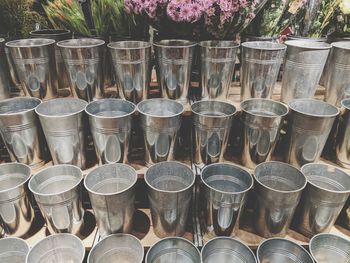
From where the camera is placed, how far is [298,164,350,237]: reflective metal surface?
1.22m

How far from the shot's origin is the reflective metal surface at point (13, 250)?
123 centimetres

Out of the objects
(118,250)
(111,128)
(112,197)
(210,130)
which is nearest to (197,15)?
(210,130)

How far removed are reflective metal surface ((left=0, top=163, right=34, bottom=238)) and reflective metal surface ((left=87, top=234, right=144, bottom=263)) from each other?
34 cm

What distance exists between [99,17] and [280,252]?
1.34 metres

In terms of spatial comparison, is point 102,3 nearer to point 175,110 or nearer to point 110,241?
point 175,110

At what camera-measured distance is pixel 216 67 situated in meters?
1.35

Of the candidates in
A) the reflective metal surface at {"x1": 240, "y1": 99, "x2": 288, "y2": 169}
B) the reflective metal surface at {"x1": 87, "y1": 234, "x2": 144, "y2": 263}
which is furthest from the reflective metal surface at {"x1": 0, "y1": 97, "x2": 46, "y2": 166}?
the reflective metal surface at {"x1": 240, "y1": 99, "x2": 288, "y2": 169}

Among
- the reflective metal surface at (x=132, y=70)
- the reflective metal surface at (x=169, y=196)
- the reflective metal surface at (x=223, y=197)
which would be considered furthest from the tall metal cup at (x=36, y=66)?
the reflective metal surface at (x=223, y=197)

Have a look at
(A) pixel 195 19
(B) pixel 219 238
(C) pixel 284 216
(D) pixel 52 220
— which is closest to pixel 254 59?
(A) pixel 195 19

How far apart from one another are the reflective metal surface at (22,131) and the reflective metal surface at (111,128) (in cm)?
24

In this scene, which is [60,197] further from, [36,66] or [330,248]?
[330,248]

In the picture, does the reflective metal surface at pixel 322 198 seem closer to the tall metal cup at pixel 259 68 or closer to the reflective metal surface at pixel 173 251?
the tall metal cup at pixel 259 68

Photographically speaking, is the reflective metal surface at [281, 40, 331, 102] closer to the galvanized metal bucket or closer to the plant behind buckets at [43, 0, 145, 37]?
the galvanized metal bucket

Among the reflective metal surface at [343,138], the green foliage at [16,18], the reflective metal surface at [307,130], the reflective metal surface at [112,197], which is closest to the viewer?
the reflective metal surface at [112,197]
